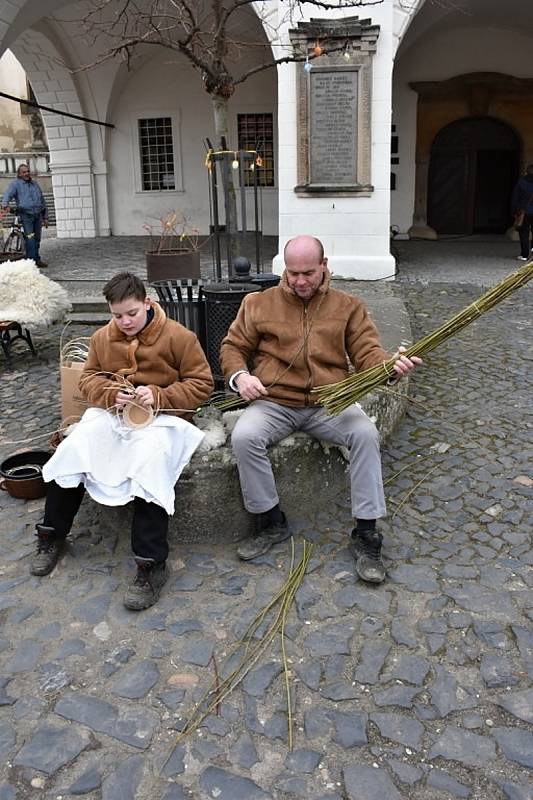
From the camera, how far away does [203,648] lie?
2678 millimetres

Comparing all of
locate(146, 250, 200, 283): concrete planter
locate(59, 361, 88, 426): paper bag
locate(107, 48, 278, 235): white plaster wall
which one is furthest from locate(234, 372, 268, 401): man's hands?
locate(107, 48, 278, 235): white plaster wall

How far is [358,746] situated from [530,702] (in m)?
0.62

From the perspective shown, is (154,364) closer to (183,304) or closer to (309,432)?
(309,432)

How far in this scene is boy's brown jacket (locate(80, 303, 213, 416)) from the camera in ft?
10.7

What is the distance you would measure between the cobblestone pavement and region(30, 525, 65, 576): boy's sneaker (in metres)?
0.07

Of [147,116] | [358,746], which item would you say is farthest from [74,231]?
[358,746]

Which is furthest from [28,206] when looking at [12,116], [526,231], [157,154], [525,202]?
[12,116]

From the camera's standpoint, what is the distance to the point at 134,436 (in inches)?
123

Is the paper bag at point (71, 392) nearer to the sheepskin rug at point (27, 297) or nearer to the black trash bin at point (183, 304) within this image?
the black trash bin at point (183, 304)

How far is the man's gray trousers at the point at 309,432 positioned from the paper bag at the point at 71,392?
1044mm

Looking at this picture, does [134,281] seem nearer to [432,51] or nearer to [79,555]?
[79,555]

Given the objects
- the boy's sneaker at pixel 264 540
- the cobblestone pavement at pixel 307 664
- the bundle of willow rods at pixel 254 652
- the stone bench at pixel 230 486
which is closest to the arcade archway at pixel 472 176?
the cobblestone pavement at pixel 307 664

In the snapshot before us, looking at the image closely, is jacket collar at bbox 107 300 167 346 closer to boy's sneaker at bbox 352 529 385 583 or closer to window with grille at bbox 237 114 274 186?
boy's sneaker at bbox 352 529 385 583

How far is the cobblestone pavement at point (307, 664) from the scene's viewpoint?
6.96ft
